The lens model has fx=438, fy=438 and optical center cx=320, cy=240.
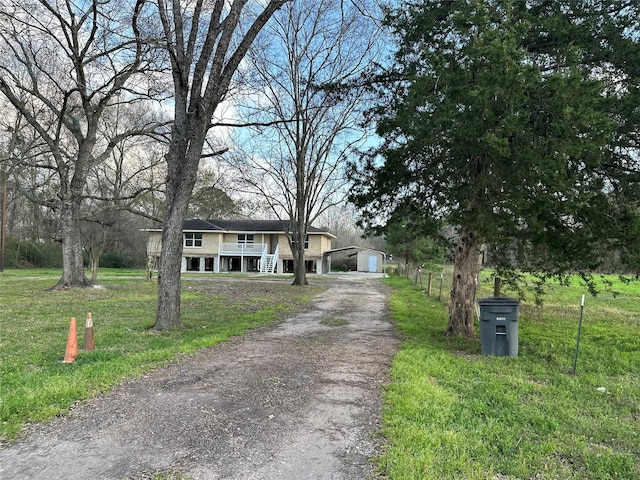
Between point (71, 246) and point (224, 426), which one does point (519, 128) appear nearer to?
point (224, 426)

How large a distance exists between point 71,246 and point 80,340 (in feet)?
35.5

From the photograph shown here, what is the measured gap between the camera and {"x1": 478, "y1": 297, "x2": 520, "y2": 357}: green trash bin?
275 inches

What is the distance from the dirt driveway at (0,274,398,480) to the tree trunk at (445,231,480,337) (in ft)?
9.40

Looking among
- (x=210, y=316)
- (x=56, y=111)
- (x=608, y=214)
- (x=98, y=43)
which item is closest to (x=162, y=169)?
(x=56, y=111)

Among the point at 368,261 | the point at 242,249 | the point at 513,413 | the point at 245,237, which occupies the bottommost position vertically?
the point at 513,413

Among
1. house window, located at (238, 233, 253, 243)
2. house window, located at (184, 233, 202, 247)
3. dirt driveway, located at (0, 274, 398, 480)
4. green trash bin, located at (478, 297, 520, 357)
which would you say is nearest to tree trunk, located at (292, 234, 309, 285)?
house window, located at (238, 233, 253, 243)

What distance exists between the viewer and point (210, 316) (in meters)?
11.1

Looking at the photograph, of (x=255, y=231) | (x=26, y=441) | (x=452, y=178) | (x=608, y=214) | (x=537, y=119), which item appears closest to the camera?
(x=26, y=441)

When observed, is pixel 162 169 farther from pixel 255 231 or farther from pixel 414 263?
pixel 414 263

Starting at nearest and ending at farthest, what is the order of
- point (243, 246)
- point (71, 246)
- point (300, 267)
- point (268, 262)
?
point (71, 246) → point (300, 267) → point (268, 262) → point (243, 246)

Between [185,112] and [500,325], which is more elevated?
[185,112]

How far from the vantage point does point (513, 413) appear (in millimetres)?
4391

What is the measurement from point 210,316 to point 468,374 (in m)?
7.05

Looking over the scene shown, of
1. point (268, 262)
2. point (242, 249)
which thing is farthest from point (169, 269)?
point (242, 249)
